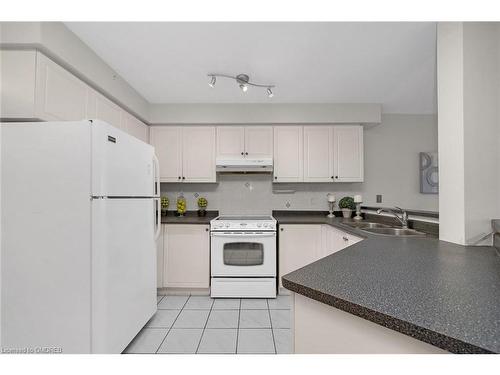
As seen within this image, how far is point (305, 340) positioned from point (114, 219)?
1.31 meters

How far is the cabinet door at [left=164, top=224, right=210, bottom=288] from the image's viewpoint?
2.65 m

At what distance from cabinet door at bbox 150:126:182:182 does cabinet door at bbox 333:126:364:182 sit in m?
2.05

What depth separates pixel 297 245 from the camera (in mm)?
2676

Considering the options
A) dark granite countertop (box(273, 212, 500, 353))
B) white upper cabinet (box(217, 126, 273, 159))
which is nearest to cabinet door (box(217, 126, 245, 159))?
white upper cabinet (box(217, 126, 273, 159))

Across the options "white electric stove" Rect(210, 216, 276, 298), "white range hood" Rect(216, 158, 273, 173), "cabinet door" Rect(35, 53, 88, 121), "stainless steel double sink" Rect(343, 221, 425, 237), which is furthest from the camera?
"white range hood" Rect(216, 158, 273, 173)

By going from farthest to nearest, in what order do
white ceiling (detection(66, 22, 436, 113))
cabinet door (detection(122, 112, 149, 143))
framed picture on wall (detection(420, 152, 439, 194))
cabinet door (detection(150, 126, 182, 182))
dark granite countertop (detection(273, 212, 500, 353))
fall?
framed picture on wall (detection(420, 152, 439, 194))
cabinet door (detection(150, 126, 182, 182))
cabinet door (detection(122, 112, 149, 143))
white ceiling (detection(66, 22, 436, 113))
dark granite countertop (detection(273, 212, 500, 353))

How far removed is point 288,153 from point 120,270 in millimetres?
2242

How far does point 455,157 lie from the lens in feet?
4.10

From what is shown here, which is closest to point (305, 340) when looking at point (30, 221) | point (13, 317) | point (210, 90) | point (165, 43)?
point (30, 221)

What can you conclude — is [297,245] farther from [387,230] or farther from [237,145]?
[237,145]

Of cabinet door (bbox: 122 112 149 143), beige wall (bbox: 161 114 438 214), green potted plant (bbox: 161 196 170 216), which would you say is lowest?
green potted plant (bbox: 161 196 170 216)

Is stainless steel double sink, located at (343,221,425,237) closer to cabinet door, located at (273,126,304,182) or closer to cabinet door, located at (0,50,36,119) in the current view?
cabinet door, located at (273,126,304,182)

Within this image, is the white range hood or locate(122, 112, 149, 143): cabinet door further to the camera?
the white range hood
